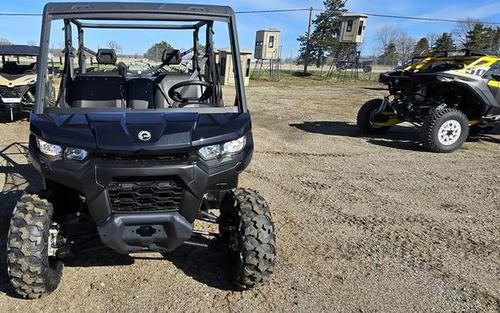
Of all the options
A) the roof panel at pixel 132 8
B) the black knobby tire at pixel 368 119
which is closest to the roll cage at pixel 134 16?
the roof panel at pixel 132 8

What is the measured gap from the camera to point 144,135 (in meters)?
2.73

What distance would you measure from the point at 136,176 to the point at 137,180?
0.19 ft

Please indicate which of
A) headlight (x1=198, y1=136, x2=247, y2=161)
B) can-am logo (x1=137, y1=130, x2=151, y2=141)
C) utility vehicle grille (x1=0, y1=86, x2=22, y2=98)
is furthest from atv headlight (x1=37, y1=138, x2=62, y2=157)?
utility vehicle grille (x1=0, y1=86, x2=22, y2=98)

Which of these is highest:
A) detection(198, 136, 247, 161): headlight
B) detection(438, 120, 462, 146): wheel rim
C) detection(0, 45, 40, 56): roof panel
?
detection(198, 136, 247, 161): headlight

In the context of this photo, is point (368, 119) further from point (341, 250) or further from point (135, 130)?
point (135, 130)

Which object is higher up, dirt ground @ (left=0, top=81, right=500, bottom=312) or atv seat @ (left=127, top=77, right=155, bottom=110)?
atv seat @ (left=127, top=77, right=155, bottom=110)

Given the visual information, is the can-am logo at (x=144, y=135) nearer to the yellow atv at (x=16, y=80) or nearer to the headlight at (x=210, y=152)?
the headlight at (x=210, y=152)

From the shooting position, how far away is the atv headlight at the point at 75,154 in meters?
2.72

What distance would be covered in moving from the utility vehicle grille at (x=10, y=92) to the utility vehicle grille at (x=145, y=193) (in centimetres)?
754

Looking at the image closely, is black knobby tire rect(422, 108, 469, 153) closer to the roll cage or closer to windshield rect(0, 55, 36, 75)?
the roll cage

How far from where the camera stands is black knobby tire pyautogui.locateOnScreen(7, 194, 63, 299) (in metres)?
2.77

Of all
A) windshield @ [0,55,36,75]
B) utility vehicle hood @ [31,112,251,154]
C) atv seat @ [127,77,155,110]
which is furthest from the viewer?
windshield @ [0,55,36,75]

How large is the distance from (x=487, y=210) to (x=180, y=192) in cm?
374

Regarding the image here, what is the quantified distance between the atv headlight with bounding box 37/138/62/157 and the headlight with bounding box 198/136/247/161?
2.67 feet
